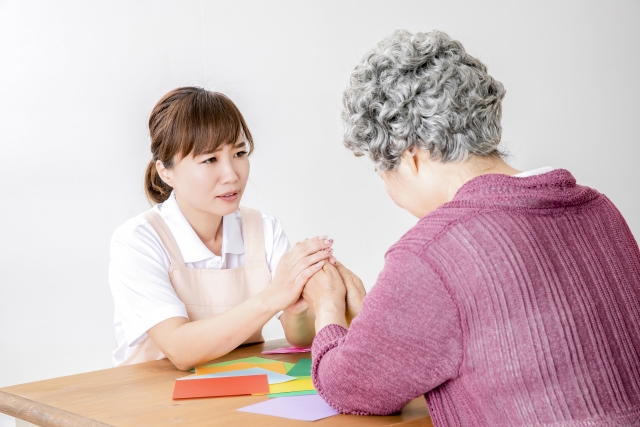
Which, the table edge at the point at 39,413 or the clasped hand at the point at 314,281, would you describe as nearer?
the table edge at the point at 39,413

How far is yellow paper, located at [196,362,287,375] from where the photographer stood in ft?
5.50

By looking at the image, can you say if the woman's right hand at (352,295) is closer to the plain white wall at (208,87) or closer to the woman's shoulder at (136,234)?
the woman's shoulder at (136,234)

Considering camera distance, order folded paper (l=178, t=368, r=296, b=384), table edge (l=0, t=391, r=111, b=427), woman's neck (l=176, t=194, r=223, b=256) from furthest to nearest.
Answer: woman's neck (l=176, t=194, r=223, b=256), folded paper (l=178, t=368, r=296, b=384), table edge (l=0, t=391, r=111, b=427)

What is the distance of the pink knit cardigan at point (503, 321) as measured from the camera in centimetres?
111

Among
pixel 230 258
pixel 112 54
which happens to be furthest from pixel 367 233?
pixel 230 258

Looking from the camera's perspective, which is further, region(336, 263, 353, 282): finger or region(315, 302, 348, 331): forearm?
region(336, 263, 353, 282): finger

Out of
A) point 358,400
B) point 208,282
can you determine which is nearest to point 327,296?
point 358,400

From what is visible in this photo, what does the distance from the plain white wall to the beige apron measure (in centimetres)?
122

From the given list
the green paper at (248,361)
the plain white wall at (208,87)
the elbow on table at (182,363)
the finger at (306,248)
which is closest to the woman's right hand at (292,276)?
the finger at (306,248)

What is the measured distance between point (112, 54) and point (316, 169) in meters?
1.22

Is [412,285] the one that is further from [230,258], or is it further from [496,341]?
[230,258]

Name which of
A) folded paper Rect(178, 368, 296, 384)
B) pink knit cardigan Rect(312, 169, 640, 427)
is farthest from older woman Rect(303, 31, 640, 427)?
folded paper Rect(178, 368, 296, 384)

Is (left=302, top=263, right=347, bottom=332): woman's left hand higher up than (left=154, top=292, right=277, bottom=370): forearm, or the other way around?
(left=302, top=263, right=347, bottom=332): woman's left hand

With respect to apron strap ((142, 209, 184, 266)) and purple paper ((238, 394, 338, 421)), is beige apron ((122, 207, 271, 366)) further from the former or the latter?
purple paper ((238, 394, 338, 421))
